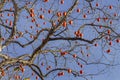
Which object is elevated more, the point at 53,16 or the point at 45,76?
the point at 53,16

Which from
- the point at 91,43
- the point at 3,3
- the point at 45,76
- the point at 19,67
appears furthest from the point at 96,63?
the point at 3,3

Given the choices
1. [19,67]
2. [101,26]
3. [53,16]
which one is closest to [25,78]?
[19,67]

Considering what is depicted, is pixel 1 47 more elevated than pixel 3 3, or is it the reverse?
pixel 3 3

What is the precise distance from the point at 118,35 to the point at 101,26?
61cm

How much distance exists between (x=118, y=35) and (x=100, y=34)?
0.57m

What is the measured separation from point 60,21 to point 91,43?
1.20 m

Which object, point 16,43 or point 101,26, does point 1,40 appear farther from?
point 101,26

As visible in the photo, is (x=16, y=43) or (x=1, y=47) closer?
(x=1, y=47)

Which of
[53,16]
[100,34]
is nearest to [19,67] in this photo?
[53,16]

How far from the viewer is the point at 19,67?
11398 mm

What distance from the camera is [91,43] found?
444 inches

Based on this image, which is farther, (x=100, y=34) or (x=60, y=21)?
(x=100, y=34)

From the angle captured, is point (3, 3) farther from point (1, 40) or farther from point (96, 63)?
point (96, 63)

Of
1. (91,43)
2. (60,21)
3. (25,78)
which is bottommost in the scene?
(25,78)
